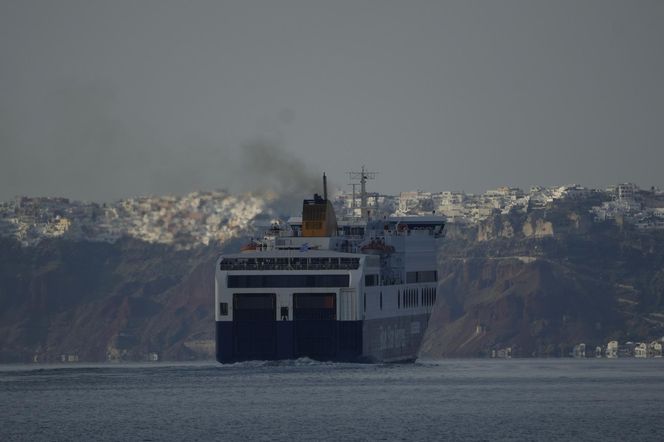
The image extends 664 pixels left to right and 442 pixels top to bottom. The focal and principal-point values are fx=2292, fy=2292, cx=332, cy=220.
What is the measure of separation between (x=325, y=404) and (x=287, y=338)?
65.0ft

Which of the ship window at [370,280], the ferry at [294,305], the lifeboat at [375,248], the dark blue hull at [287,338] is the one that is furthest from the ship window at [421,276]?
the dark blue hull at [287,338]

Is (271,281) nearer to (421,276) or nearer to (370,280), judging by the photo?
(370,280)

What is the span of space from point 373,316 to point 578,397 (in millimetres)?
22909

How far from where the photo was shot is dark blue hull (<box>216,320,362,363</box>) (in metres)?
145

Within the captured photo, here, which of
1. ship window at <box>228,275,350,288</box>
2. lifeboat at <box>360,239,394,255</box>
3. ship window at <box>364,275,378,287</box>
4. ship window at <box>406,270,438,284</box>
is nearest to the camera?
ship window at <box>228,275,350,288</box>

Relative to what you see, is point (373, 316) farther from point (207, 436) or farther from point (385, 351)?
point (207, 436)

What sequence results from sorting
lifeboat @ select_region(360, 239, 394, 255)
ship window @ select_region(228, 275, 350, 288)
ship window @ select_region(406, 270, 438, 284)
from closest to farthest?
ship window @ select_region(228, 275, 350, 288)
lifeboat @ select_region(360, 239, 394, 255)
ship window @ select_region(406, 270, 438, 284)

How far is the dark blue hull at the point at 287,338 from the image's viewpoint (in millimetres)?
144750

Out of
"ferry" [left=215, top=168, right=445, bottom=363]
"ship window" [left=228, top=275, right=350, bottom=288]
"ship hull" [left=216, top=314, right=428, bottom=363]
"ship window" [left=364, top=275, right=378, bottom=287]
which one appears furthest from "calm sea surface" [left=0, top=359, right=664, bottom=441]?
"ship window" [left=364, top=275, right=378, bottom=287]

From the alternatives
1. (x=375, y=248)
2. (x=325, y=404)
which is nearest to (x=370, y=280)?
(x=375, y=248)

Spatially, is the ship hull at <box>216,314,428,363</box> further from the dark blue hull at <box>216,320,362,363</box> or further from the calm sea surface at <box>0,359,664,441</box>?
the calm sea surface at <box>0,359,664,441</box>

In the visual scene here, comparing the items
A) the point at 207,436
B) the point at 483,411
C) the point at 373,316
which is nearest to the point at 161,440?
the point at 207,436

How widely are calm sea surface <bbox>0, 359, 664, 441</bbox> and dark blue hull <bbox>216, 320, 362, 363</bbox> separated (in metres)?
0.83

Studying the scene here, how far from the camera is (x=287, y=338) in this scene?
144 metres
